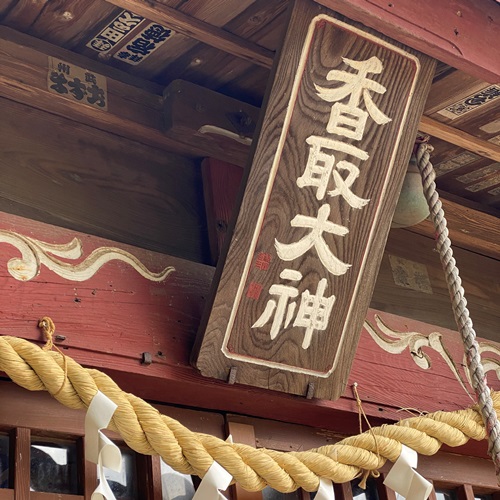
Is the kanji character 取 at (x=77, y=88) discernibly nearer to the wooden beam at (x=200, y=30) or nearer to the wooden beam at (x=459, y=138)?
the wooden beam at (x=200, y=30)

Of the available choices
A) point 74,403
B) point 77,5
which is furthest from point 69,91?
point 74,403

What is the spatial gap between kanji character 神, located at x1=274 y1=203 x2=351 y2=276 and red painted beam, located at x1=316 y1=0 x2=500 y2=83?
1.53 ft

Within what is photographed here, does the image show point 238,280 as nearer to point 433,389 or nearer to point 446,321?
point 433,389

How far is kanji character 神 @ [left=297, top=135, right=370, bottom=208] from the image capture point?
2.29m

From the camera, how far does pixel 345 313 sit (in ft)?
7.89

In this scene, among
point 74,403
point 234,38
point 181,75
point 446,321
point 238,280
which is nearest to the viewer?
point 74,403

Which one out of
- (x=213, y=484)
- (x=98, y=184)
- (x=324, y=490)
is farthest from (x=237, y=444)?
(x=98, y=184)

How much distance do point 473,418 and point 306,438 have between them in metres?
0.45

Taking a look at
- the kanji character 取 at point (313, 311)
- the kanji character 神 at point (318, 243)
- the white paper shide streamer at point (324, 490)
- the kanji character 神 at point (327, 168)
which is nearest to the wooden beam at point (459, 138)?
the kanji character 神 at point (327, 168)

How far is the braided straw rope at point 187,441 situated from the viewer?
1.90m

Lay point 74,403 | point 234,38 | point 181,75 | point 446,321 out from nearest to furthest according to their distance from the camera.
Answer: point 74,403
point 234,38
point 181,75
point 446,321

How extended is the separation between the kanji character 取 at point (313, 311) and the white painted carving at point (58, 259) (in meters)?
0.39

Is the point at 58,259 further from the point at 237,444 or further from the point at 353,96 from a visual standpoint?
the point at 353,96

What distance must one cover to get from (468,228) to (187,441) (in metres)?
1.62
